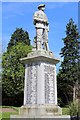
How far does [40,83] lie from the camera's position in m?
10.2

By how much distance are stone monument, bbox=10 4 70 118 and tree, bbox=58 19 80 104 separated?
78.8 ft

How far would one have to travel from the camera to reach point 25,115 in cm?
1015

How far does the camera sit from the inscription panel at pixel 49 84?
33.9 ft

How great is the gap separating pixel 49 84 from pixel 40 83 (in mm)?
428

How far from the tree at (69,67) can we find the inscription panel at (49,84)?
24.2 meters

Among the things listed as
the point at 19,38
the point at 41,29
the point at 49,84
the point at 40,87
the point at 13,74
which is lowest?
the point at 40,87

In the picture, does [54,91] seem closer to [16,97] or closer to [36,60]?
[36,60]

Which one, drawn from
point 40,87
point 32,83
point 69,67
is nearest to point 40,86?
point 40,87

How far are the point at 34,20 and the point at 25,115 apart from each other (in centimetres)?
370

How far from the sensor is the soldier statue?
436 inches

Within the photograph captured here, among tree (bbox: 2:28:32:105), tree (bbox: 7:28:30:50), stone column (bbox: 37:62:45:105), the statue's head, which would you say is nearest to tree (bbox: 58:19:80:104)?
tree (bbox: 2:28:32:105)

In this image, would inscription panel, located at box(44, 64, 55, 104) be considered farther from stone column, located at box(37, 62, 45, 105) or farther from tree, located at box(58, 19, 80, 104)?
tree, located at box(58, 19, 80, 104)

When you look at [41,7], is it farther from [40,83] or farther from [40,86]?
[40,86]

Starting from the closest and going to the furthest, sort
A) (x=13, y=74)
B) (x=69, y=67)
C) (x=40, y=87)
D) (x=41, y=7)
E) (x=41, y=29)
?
(x=40, y=87) < (x=41, y=29) < (x=41, y=7) < (x=13, y=74) < (x=69, y=67)
